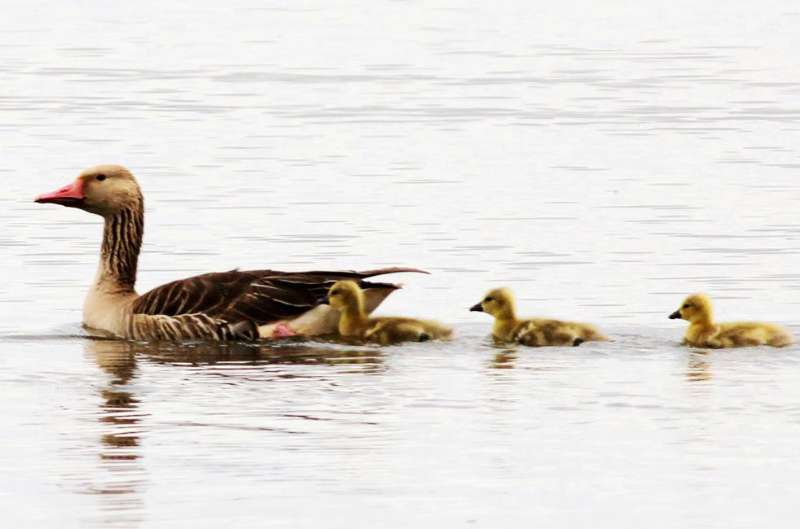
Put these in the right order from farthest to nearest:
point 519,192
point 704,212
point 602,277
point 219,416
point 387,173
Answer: point 387,173, point 519,192, point 704,212, point 602,277, point 219,416

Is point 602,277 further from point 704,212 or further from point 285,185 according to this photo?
point 285,185

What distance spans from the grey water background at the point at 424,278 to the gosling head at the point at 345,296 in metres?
0.64

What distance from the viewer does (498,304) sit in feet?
54.3

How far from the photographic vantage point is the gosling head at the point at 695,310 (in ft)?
52.8

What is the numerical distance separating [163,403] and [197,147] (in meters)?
16.4

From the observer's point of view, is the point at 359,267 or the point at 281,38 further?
the point at 281,38

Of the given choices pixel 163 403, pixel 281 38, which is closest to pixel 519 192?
pixel 163 403

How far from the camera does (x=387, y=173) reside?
2708cm

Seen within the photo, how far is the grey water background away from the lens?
1150 cm

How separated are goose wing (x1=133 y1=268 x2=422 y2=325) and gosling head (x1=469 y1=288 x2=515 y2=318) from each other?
58 cm

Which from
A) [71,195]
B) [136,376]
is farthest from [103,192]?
[136,376]

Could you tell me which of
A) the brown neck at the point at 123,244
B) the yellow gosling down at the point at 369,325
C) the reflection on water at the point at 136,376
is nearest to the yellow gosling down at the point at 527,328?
the yellow gosling down at the point at 369,325

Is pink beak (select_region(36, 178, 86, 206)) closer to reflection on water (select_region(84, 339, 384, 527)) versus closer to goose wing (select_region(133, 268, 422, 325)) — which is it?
goose wing (select_region(133, 268, 422, 325))

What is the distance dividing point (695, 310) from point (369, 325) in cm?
231
